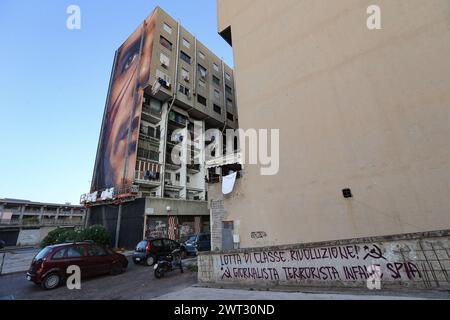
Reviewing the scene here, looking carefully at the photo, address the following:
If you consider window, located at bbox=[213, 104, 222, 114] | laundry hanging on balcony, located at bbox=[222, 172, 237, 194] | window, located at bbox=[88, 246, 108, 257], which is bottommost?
window, located at bbox=[88, 246, 108, 257]

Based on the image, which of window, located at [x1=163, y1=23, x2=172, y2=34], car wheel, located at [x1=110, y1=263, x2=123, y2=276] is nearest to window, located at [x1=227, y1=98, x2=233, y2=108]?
window, located at [x1=163, y1=23, x2=172, y2=34]

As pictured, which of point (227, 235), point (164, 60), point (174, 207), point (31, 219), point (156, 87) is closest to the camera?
point (227, 235)

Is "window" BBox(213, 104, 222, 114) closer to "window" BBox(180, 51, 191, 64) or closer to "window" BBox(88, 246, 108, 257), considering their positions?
"window" BBox(180, 51, 191, 64)

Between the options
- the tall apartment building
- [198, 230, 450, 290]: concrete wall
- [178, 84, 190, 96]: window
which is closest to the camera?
[198, 230, 450, 290]: concrete wall

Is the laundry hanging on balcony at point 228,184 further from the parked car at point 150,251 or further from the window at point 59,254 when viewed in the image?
the window at point 59,254

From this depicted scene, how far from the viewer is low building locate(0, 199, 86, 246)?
4003 cm

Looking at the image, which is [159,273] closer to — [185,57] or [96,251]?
[96,251]

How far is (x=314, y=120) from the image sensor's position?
10367 millimetres

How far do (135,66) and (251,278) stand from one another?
3061cm

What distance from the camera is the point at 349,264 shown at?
5055 mm

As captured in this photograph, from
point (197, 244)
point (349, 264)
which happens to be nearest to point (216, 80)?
point (197, 244)

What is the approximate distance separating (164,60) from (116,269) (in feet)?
84.7

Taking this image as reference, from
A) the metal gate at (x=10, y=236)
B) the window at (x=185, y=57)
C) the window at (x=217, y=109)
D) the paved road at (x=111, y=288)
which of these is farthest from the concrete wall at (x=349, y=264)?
the metal gate at (x=10, y=236)

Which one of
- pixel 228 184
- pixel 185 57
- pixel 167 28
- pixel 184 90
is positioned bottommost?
pixel 228 184
